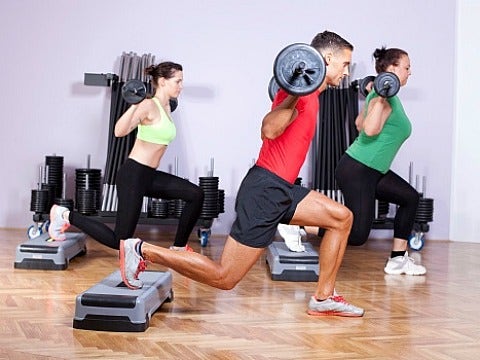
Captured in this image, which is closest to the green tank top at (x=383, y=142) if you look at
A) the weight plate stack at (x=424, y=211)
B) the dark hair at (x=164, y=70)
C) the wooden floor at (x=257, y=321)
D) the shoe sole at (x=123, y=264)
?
the wooden floor at (x=257, y=321)

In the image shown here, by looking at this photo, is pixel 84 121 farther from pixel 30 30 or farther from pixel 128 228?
pixel 128 228

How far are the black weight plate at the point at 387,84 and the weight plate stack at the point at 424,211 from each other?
1.96 metres

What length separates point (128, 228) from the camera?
13.0ft

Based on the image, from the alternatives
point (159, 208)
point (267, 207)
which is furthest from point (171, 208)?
point (267, 207)

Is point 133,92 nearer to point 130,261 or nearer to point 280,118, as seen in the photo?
point 130,261

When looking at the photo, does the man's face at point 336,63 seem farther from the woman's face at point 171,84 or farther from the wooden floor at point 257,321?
the woman's face at point 171,84

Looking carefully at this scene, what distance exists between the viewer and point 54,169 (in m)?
5.47

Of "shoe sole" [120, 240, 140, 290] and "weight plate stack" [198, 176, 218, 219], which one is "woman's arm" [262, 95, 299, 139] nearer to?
"shoe sole" [120, 240, 140, 290]

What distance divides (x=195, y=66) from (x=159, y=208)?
44.4 inches

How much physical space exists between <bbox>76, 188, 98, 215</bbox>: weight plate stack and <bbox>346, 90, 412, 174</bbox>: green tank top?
202 centimetres

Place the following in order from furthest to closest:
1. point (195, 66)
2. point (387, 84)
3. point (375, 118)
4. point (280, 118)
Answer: point (195, 66), point (375, 118), point (387, 84), point (280, 118)

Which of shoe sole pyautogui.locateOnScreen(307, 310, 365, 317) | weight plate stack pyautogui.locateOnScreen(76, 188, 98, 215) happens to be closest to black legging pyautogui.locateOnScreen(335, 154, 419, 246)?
shoe sole pyautogui.locateOnScreen(307, 310, 365, 317)

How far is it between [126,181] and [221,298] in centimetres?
76

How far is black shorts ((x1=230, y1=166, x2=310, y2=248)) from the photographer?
281 centimetres
